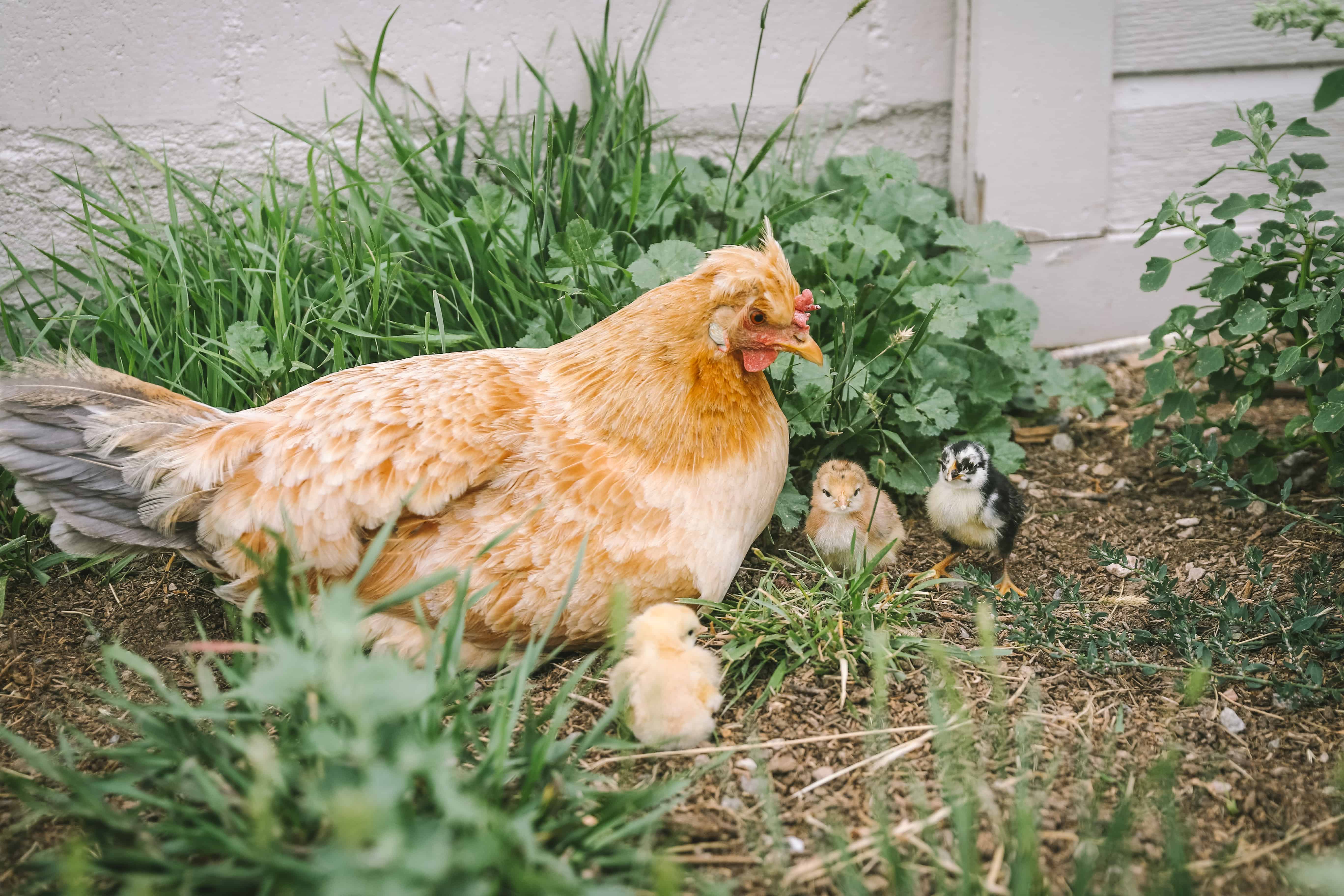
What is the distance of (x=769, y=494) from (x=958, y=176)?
2380 mm

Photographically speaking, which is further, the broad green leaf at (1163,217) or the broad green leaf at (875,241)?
the broad green leaf at (875,241)

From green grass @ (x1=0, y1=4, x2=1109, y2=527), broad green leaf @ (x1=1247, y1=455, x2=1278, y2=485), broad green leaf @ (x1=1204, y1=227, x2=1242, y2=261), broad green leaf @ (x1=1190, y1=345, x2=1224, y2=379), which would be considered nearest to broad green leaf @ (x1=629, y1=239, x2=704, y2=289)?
green grass @ (x1=0, y1=4, x2=1109, y2=527)

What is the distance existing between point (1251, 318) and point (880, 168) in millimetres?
1575

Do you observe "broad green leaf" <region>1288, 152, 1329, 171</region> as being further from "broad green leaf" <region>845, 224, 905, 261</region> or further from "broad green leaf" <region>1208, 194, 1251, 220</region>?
"broad green leaf" <region>845, 224, 905, 261</region>

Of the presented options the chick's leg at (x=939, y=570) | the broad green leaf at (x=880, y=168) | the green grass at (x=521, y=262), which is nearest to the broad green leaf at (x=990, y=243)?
the green grass at (x=521, y=262)

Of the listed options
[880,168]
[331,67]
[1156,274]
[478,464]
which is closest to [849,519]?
[478,464]

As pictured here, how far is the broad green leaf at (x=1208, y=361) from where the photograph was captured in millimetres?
3119

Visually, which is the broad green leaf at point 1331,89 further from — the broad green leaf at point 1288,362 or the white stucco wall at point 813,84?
the white stucco wall at point 813,84

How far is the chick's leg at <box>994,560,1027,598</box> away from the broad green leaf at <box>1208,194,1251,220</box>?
4.31ft

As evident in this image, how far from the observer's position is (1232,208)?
→ 2.91 m

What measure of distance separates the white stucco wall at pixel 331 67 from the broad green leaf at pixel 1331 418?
2.29 metres

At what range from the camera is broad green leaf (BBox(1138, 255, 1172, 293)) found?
3104 mm

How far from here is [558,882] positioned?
4.75 feet

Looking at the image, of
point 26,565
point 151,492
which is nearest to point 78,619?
point 26,565
